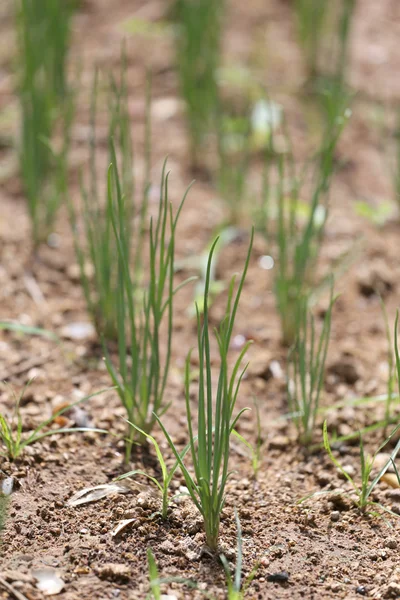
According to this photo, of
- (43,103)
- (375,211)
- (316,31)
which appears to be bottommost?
(375,211)

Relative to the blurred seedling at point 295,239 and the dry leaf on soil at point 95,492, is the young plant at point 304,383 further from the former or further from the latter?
the dry leaf on soil at point 95,492

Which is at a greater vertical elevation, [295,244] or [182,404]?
[295,244]

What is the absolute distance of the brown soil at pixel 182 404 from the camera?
1.20 meters

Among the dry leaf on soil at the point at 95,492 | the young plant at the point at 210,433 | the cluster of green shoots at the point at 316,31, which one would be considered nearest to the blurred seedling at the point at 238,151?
the cluster of green shoots at the point at 316,31

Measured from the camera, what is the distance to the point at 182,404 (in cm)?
171

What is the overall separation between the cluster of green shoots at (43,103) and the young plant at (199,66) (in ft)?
1.39

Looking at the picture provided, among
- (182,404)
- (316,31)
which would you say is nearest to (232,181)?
(182,404)

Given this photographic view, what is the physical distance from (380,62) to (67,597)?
2.98m

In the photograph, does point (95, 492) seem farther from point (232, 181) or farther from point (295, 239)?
point (232, 181)

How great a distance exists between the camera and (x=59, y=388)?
5.58ft

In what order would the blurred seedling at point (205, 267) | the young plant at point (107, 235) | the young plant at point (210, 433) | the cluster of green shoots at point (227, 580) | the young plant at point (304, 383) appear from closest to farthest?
the cluster of green shoots at point (227, 580)
the young plant at point (210, 433)
the young plant at point (304, 383)
the young plant at point (107, 235)
the blurred seedling at point (205, 267)

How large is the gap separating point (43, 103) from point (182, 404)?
1.03m

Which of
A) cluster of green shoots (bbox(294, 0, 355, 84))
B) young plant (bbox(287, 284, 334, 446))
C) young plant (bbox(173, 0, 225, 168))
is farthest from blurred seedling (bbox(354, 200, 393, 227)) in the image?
cluster of green shoots (bbox(294, 0, 355, 84))

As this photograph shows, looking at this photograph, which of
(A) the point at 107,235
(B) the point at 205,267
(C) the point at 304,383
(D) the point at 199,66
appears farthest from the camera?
(D) the point at 199,66
